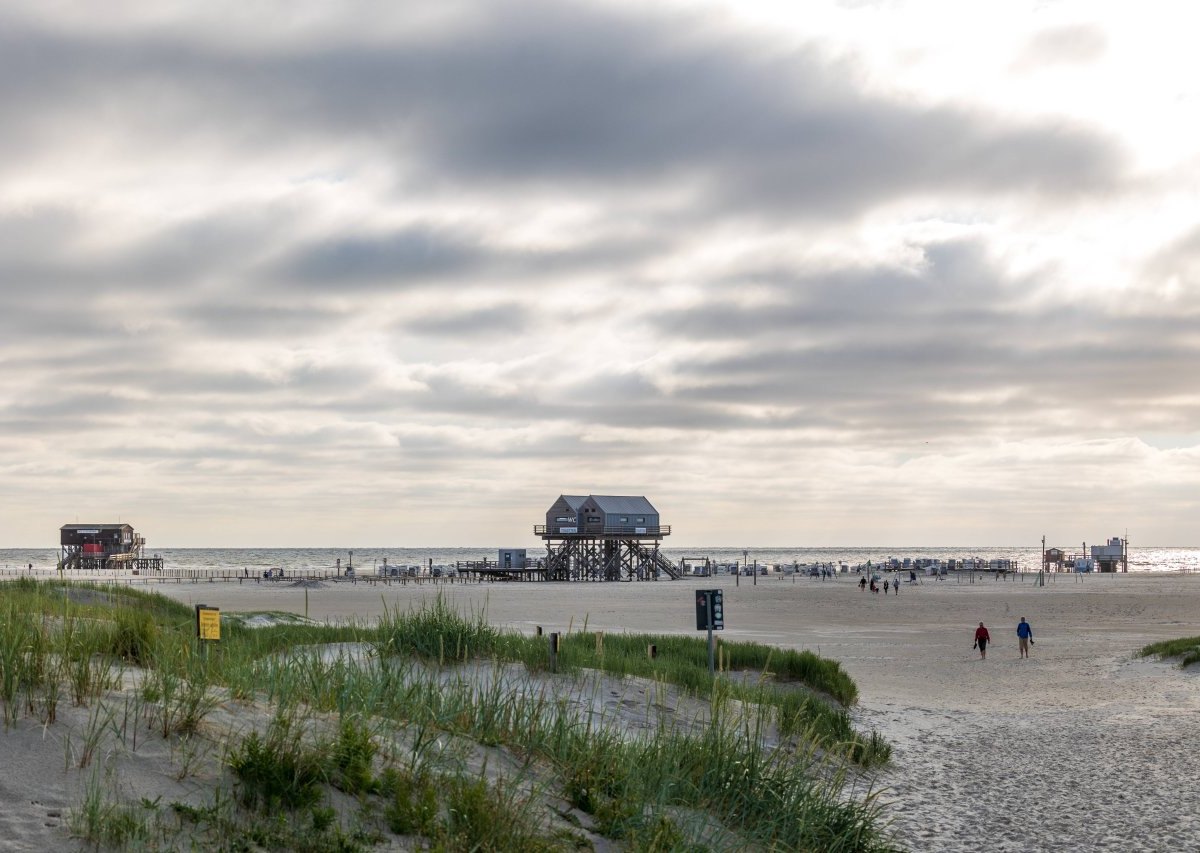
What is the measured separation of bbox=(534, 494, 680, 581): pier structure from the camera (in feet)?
354

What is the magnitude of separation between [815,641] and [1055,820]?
26308mm

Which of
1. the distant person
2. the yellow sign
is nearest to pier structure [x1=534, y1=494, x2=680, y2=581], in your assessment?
the distant person

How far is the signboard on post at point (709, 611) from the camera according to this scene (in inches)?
703

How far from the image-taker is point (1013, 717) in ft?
67.2

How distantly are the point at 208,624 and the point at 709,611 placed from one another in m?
9.84

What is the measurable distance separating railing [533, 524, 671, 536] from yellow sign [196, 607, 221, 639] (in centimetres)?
9662

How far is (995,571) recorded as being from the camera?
138500mm

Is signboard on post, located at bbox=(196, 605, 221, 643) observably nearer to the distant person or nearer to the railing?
the distant person

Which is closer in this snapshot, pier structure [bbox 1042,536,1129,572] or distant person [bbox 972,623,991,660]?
distant person [bbox 972,623,991,660]

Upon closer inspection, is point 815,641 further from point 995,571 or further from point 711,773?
point 995,571

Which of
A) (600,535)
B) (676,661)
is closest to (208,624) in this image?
(676,661)

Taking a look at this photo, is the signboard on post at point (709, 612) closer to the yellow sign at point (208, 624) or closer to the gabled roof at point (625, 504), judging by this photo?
the yellow sign at point (208, 624)

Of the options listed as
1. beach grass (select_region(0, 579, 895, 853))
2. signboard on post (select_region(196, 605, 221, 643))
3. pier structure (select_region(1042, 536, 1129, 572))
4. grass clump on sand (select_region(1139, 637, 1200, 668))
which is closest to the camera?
beach grass (select_region(0, 579, 895, 853))

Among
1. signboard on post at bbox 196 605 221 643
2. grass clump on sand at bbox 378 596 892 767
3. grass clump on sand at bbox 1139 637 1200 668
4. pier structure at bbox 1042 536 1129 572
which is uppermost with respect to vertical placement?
signboard on post at bbox 196 605 221 643
